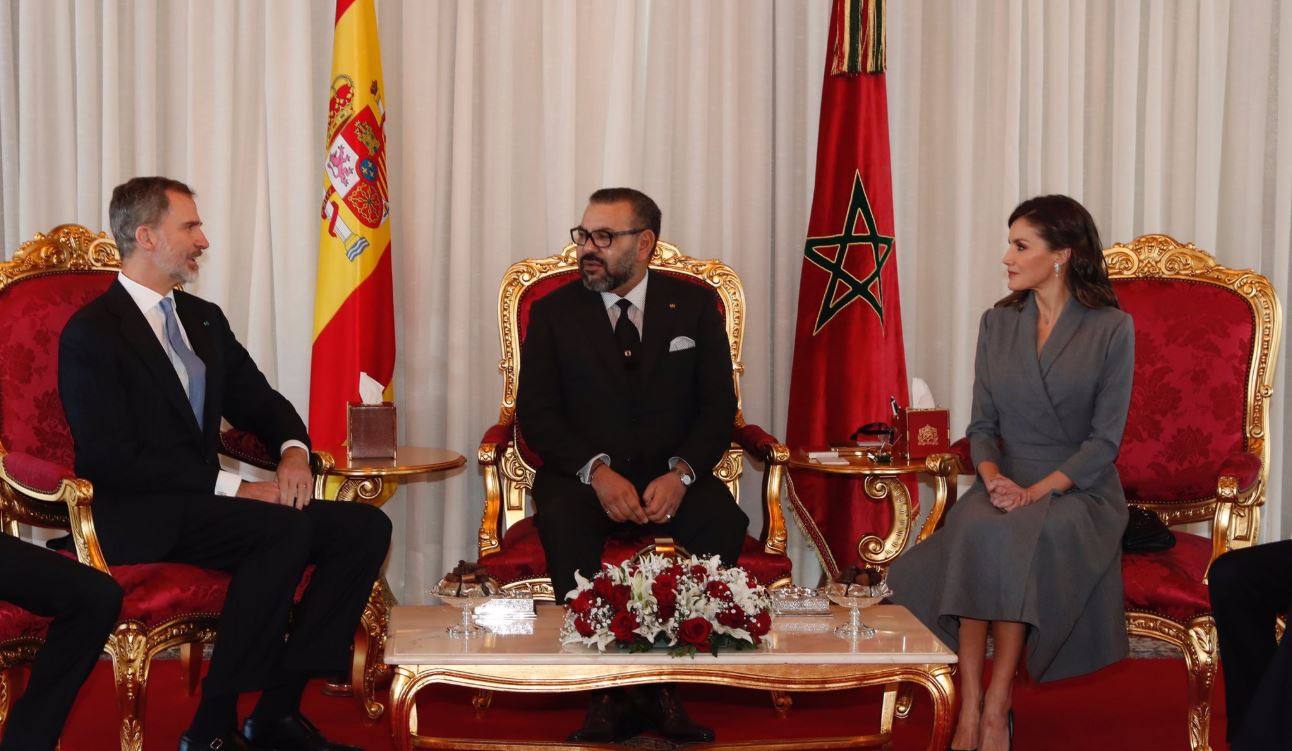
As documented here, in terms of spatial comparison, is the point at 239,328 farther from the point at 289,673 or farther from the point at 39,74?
the point at 289,673

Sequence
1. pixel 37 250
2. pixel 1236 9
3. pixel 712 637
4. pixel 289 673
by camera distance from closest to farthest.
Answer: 1. pixel 712 637
2. pixel 289 673
3. pixel 37 250
4. pixel 1236 9

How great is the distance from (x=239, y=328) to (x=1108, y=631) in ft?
11.9

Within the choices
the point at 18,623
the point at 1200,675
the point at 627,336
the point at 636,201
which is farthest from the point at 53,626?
the point at 1200,675

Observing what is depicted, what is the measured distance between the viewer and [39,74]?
208 inches

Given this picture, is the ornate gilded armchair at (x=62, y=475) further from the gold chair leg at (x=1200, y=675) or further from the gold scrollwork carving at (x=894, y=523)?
the gold chair leg at (x=1200, y=675)

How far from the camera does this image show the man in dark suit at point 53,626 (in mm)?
3113

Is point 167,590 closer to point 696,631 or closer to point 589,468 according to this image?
point 589,468

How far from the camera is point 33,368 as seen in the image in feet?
12.6

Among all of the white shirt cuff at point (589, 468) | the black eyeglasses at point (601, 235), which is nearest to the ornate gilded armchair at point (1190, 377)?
the white shirt cuff at point (589, 468)

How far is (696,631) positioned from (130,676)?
1.54 meters

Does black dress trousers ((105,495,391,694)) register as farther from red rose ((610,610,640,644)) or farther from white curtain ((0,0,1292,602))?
white curtain ((0,0,1292,602))

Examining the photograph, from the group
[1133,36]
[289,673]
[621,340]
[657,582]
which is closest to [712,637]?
[657,582]

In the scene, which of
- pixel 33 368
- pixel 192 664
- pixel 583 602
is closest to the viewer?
pixel 583 602

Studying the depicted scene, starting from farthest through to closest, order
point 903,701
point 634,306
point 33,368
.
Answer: point 634,306 → point 903,701 → point 33,368
